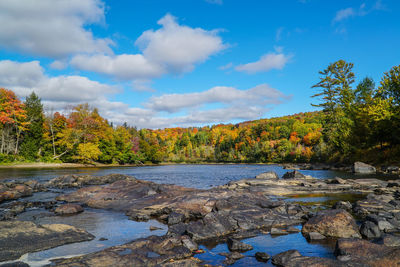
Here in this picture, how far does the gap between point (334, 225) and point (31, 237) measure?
12360 millimetres

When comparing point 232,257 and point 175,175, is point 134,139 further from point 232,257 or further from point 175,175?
point 232,257

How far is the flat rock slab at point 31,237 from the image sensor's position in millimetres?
9312

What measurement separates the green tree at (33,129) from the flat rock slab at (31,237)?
67.7 m

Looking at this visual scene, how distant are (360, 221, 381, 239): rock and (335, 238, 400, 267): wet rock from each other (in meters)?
2.44

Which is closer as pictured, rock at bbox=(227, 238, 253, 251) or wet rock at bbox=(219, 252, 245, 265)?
wet rock at bbox=(219, 252, 245, 265)

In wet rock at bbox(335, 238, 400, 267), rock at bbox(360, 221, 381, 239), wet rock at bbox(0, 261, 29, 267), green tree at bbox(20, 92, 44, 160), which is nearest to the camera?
wet rock at bbox(335, 238, 400, 267)

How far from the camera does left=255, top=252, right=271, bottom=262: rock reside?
8.83 meters

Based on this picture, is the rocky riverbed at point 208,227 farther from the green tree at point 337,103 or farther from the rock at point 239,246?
the green tree at point 337,103

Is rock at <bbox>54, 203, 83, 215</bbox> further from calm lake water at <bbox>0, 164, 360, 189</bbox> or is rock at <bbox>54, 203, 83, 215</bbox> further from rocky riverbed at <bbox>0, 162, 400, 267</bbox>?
calm lake water at <bbox>0, 164, 360, 189</bbox>

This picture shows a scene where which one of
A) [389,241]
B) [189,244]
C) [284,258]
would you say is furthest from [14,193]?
[389,241]

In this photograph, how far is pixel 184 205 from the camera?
1575cm

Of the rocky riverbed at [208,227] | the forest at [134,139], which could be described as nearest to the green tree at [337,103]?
the forest at [134,139]

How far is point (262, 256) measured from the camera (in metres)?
8.91

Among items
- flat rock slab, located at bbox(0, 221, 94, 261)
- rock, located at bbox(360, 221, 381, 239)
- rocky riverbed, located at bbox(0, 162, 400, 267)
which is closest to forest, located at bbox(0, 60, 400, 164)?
rocky riverbed, located at bbox(0, 162, 400, 267)
